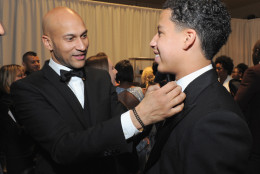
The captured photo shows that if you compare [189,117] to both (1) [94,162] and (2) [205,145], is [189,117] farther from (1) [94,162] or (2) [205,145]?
(1) [94,162]

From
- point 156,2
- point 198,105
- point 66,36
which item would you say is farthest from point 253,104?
point 156,2

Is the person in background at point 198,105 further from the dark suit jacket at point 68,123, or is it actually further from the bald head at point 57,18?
the bald head at point 57,18

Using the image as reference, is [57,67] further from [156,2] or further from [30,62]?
[156,2]

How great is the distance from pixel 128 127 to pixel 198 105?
34 centimetres

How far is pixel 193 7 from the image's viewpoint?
112cm

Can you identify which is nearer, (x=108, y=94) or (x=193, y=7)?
(x=193, y=7)

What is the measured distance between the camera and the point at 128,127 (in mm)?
1104

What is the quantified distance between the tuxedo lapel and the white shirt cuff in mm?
350

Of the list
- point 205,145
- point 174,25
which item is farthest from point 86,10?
point 205,145

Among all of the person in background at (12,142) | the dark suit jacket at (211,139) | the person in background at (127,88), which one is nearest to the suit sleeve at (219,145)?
the dark suit jacket at (211,139)

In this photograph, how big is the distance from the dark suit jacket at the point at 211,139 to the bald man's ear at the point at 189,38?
0.25 m

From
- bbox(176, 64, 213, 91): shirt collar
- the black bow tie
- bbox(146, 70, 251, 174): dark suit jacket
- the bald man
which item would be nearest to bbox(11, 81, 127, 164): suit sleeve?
the bald man

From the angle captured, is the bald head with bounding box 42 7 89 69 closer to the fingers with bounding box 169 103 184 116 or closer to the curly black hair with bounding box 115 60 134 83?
the fingers with bounding box 169 103 184 116

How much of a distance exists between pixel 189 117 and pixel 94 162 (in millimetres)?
677
